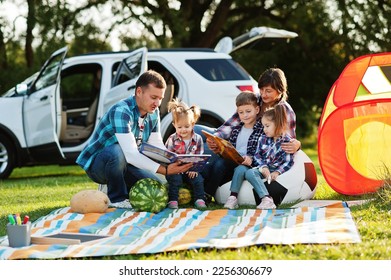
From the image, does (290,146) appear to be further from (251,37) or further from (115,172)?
(251,37)

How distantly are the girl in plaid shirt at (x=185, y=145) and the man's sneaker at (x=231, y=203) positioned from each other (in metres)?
0.21

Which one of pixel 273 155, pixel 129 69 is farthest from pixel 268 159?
pixel 129 69

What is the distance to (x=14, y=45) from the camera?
15.4m

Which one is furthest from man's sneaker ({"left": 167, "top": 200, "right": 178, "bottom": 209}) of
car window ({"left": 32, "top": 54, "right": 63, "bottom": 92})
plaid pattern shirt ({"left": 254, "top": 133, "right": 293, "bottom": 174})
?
car window ({"left": 32, "top": 54, "right": 63, "bottom": 92})

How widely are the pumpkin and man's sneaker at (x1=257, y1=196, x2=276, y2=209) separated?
4.10 ft

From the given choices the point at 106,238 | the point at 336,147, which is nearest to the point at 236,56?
the point at 336,147

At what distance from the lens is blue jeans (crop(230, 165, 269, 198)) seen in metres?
Answer: 6.16

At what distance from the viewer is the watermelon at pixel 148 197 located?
593 cm

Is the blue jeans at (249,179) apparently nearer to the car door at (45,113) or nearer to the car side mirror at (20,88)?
the car door at (45,113)

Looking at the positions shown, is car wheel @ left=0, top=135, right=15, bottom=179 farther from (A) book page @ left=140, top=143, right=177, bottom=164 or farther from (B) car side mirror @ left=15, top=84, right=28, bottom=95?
(A) book page @ left=140, top=143, right=177, bottom=164

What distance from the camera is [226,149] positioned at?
20.4 ft

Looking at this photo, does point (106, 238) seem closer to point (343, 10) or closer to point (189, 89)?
point (189, 89)

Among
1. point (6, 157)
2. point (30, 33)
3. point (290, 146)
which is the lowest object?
point (6, 157)

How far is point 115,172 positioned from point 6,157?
406 cm
